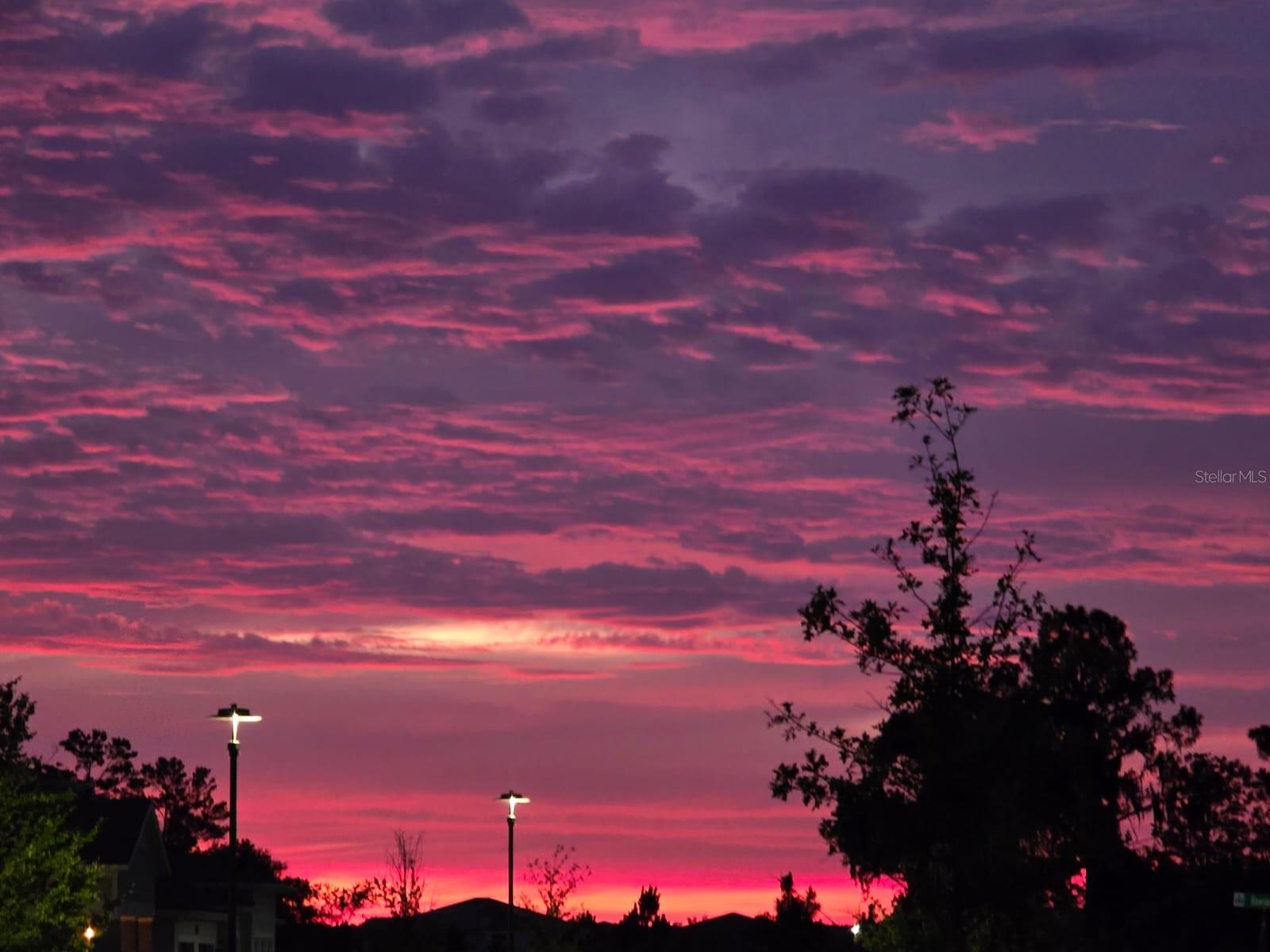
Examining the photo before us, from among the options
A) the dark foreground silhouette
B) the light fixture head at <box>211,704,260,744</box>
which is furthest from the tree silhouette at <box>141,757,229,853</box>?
the light fixture head at <box>211,704,260,744</box>

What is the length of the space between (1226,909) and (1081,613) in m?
18.6

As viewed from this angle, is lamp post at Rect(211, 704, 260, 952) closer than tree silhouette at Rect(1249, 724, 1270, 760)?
Yes

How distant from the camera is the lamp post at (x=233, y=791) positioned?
128 feet

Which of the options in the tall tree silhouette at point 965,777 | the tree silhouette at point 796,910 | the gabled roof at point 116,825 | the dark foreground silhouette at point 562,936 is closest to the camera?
the tall tree silhouette at point 965,777

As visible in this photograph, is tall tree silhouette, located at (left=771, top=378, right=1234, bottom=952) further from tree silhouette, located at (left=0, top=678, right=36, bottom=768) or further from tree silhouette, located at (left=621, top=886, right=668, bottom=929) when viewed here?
tree silhouette, located at (left=621, top=886, right=668, bottom=929)

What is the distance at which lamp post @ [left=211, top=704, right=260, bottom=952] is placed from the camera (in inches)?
1532

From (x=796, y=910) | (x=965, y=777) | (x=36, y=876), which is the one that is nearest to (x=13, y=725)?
(x=36, y=876)

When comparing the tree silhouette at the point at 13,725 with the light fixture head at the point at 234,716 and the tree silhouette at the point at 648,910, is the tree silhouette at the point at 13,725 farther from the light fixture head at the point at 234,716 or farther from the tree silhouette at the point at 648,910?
the tree silhouette at the point at 648,910

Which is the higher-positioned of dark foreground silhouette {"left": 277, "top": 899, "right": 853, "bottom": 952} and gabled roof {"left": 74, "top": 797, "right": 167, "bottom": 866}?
gabled roof {"left": 74, "top": 797, "right": 167, "bottom": 866}

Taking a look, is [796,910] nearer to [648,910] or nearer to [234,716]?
[648,910]

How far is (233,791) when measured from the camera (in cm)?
3850

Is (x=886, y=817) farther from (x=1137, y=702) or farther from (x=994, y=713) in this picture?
(x=1137, y=702)

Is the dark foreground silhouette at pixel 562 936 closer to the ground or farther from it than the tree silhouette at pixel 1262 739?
closer to the ground

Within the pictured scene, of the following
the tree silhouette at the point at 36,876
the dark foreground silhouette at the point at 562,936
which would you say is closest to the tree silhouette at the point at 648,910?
the dark foreground silhouette at the point at 562,936
